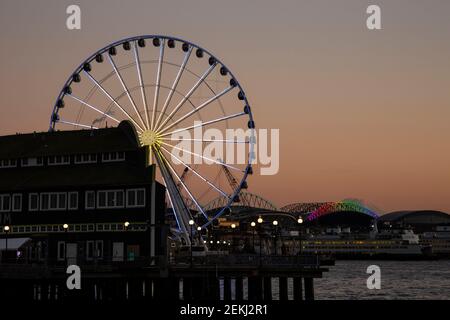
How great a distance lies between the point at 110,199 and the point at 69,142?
997 cm

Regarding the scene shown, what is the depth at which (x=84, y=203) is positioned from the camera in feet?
227

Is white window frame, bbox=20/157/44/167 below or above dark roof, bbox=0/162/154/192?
above

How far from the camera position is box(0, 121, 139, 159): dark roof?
72500 millimetres

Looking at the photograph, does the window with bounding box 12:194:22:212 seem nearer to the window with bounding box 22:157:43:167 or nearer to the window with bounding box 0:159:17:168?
the window with bounding box 22:157:43:167

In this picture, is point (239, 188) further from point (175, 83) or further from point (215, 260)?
point (215, 260)

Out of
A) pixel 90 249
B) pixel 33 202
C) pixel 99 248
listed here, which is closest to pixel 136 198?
pixel 99 248

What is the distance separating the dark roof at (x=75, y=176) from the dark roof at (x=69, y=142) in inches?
57.9

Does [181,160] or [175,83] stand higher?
[175,83]

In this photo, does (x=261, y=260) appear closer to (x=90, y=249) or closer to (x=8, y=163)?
(x=90, y=249)

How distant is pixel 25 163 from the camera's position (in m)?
75.4

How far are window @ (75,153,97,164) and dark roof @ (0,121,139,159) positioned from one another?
13.7 inches

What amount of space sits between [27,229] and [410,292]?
189 ft

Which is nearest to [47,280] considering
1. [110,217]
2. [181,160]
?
[110,217]

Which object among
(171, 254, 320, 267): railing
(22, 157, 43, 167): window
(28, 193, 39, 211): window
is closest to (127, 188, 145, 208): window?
(171, 254, 320, 267): railing
